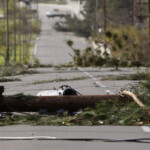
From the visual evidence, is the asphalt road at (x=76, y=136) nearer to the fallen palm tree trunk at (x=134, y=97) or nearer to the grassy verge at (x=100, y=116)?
the grassy verge at (x=100, y=116)

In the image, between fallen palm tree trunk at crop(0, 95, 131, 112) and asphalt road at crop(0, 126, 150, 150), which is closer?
asphalt road at crop(0, 126, 150, 150)

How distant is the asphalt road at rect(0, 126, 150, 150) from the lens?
9758 mm

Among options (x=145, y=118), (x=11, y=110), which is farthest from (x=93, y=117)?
(x=11, y=110)

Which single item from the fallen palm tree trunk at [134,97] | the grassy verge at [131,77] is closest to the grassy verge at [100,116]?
the fallen palm tree trunk at [134,97]

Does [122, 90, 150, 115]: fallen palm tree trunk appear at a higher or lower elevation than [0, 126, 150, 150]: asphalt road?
higher

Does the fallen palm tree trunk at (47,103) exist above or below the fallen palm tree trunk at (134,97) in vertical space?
below

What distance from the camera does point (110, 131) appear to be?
11367 mm

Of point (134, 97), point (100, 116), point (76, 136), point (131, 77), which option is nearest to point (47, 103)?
point (100, 116)

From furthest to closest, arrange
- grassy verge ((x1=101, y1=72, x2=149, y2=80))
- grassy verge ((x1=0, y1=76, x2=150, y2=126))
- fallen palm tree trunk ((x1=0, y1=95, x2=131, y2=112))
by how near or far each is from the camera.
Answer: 1. grassy verge ((x1=101, y1=72, x2=149, y2=80))
2. fallen palm tree trunk ((x1=0, y1=95, x2=131, y2=112))
3. grassy verge ((x1=0, y1=76, x2=150, y2=126))

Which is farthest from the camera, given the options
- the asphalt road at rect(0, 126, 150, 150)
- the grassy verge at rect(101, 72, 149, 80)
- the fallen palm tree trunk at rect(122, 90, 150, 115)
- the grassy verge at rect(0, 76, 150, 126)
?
the grassy verge at rect(101, 72, 149, 80)

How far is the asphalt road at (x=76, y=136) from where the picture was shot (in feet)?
32.0

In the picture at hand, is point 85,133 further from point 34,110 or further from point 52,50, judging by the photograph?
point 52,50

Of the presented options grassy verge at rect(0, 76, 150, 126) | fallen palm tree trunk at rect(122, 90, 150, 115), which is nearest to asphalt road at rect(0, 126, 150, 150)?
grassy verge at rect(0, 76, 150, 126)

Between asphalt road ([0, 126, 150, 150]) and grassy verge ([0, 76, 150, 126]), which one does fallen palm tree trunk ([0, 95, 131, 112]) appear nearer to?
grassy verge ([0, 76, 150, 126])
